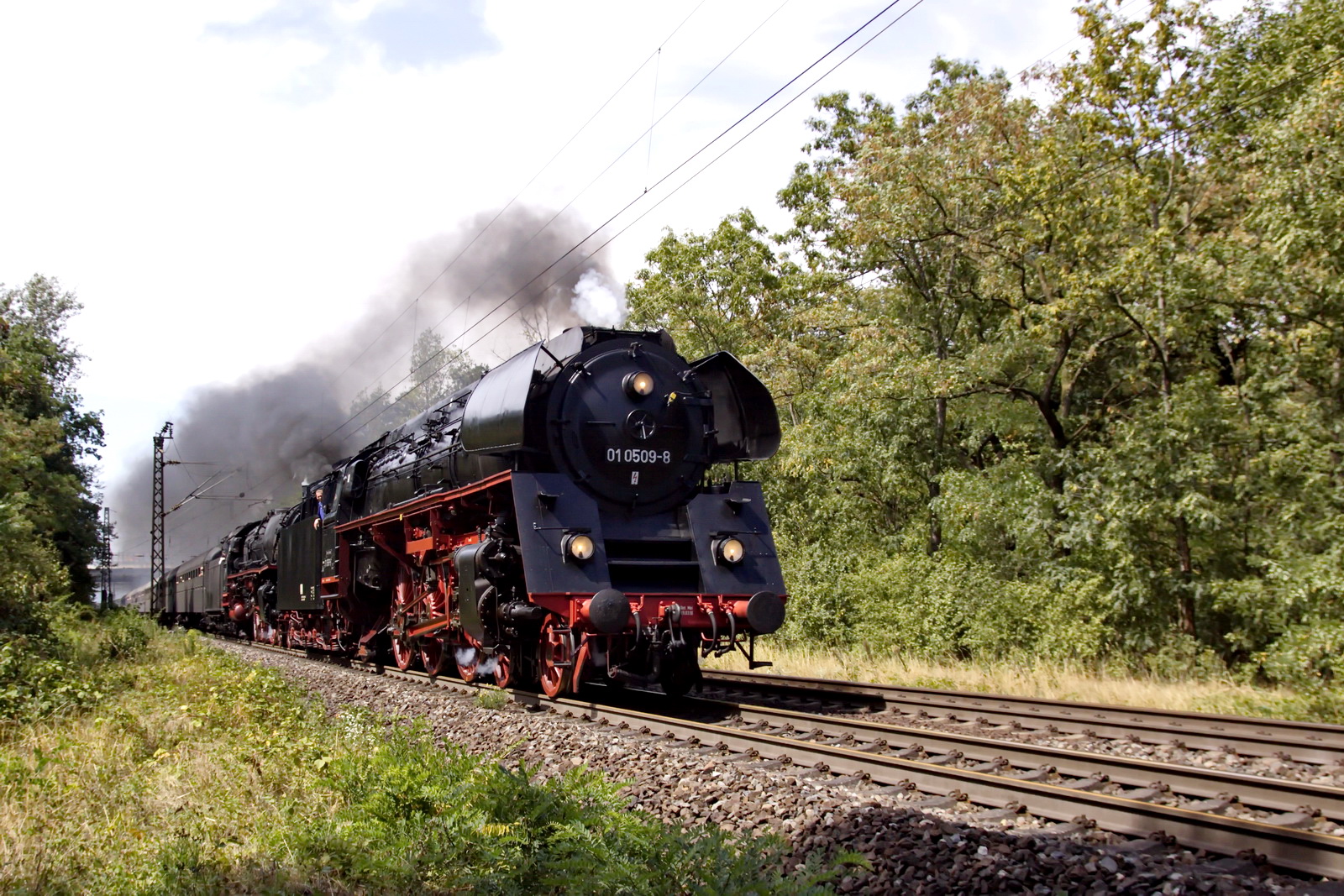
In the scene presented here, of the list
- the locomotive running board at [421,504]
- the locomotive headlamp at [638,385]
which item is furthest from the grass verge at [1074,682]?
the locomotive running board at [421,504]

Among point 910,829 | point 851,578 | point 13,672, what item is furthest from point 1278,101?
point 13,672

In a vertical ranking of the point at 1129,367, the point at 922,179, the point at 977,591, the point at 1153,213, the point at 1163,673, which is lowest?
the point at 1163,673

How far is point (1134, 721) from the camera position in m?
7.81

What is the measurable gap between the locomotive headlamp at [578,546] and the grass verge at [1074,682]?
15.9 feet

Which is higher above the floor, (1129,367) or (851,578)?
(1129,367)

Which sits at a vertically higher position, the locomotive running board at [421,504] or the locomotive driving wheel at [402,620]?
the locomotive running board at [421,504]

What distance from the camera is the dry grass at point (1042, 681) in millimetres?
9359

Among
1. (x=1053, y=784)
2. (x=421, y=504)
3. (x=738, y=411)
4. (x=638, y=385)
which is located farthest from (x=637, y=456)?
(x=1053, y=784)

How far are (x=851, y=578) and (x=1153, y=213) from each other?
7.47m

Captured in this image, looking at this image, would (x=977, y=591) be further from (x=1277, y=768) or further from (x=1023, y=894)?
(x=1023, y=894)

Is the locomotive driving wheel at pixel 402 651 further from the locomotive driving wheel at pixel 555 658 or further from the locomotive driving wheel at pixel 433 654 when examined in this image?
the locomotive driving wheel at pixel 555 658

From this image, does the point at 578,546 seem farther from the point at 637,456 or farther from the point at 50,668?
the point at 50,668

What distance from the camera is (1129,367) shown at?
53.3 feet

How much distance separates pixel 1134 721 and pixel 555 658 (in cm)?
522
